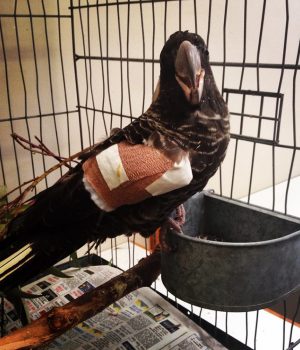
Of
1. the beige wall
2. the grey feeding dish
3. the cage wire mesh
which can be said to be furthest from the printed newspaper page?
the beige wall

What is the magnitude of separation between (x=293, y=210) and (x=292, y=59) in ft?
2.30

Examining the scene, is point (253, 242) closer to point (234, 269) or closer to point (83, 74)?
point (234, 269)

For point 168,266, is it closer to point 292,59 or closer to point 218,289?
point 218,289

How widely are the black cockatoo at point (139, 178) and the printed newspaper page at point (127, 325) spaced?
0.63 ft

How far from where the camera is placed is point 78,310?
25.2 inches

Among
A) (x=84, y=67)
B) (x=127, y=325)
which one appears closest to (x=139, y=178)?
(x=127, y=325)

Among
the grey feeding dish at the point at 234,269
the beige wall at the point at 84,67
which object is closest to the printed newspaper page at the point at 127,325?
the grey feeding dish at the point at 234,269

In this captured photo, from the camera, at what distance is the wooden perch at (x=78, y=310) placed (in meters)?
0.58

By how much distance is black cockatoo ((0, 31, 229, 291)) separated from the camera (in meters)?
0.57

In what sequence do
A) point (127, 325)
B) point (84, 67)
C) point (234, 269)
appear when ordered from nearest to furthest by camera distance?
point (234, 269) < point (127, 325) < point (84, 67)

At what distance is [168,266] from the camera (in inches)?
24.9

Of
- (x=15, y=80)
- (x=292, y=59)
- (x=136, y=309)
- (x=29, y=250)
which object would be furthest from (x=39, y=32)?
(x=292, y=59)

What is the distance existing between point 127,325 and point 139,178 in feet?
1.50

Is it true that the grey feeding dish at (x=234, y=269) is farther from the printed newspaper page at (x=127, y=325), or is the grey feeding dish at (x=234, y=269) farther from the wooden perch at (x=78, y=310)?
the printed newspaper page at (x=127, y=325)
